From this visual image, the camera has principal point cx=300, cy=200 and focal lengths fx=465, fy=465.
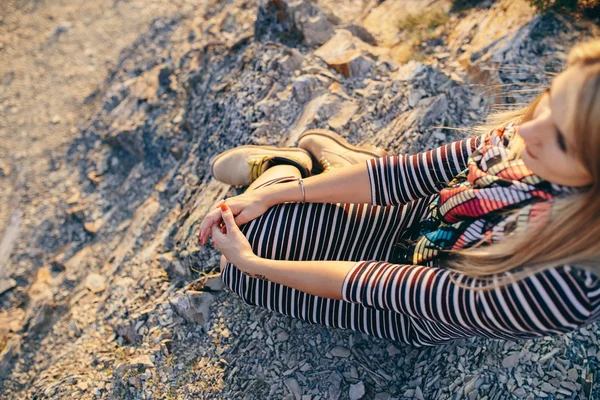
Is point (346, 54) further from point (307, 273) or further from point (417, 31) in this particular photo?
point (307, 273)

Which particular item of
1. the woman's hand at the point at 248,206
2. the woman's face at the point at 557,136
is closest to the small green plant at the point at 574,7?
the woman's face at the point at 557,136

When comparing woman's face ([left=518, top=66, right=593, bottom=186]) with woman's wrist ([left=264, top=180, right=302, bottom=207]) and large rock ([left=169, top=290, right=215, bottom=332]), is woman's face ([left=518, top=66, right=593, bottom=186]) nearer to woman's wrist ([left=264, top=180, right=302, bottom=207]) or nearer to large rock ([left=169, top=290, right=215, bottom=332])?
woman's wrist ([left=264, top=180, right=302, bottom=207])

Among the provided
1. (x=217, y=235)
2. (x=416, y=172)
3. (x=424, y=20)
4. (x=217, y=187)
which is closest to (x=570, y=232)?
(x=416, y=172)

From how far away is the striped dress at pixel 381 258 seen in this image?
2.11 meters

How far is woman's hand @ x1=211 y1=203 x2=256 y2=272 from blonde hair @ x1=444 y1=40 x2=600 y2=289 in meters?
1.15

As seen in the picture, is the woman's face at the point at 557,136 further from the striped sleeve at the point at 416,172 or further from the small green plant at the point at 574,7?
the small green plant at the point at 574,7

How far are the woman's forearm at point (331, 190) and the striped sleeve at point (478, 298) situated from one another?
0.52 m

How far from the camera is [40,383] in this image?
3.96 metres

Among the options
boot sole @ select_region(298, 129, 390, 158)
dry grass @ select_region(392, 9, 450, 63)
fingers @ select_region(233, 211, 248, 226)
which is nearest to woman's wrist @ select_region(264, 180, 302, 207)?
fingers @ select_region(233, 211, 248, 226)

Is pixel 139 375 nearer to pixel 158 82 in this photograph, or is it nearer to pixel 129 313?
pixel 129 313

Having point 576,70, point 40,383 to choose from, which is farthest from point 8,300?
point 576,70

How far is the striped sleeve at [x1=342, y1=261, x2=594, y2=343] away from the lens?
5.98 ft

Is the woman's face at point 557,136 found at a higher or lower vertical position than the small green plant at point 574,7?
higher

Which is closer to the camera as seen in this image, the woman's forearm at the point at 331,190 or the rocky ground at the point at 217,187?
the woman's forearm at the point at 331,190
